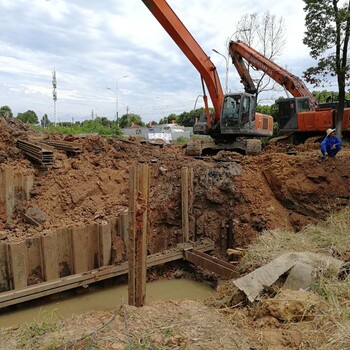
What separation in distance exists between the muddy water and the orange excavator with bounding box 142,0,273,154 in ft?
16.7

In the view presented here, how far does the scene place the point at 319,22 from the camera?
430 inches

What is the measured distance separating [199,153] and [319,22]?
18.5ft

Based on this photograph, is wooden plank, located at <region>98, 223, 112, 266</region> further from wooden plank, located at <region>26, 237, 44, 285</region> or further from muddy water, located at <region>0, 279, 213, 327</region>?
wooden plank, located at <region>26, 237, 44, 285</region>

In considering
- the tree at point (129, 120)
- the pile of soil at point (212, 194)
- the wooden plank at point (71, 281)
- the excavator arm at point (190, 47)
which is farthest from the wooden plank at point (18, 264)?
the tree at point (129, 120)

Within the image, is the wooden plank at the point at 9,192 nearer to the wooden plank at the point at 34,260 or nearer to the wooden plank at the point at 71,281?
the wooden plank at the point at 34,260

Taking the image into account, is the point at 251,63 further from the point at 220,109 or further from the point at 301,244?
the point at 301,244

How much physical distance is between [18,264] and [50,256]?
1.70 feet

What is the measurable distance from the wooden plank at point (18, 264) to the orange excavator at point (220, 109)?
660 centimetres

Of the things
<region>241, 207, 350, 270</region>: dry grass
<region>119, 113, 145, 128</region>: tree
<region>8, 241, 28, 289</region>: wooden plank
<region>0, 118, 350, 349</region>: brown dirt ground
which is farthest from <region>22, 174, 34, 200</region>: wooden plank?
<region>119, 113, 145, 128</region>: tree

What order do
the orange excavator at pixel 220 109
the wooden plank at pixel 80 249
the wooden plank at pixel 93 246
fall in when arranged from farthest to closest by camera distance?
the orange excavator at pixel 220 109, the wooden plank at pixel 93 246, the wooden plank at pixel 80 249

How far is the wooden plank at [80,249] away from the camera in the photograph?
604 centimetres

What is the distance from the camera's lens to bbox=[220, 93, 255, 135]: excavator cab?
10.4 meters

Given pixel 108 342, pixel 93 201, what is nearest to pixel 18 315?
pixel 93 201

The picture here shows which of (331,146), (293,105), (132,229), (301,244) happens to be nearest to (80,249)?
(132,229)
